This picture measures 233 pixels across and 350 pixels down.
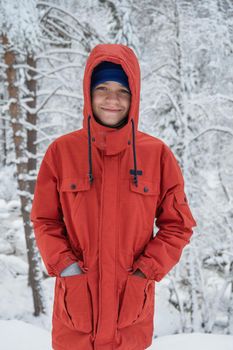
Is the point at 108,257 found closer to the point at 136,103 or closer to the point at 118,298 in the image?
the point at 118,298

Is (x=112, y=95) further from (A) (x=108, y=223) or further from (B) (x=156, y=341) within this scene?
(B) (x=156, y=341)

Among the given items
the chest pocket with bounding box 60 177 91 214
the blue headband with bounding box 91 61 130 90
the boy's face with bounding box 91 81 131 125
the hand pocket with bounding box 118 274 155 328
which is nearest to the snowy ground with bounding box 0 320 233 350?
the hand pocket with bounding box 118 274 155 328

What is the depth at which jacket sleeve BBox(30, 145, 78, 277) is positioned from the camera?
1.89 m

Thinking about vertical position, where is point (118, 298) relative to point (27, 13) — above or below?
below

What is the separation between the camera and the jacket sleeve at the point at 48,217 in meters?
1.89

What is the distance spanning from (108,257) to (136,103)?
0.96m

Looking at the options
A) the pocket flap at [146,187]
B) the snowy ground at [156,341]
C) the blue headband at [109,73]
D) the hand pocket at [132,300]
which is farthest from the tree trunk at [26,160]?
the hand pocket at [132,300]

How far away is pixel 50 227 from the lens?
6.42 feet

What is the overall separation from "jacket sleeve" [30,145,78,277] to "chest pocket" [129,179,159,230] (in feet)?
1.63

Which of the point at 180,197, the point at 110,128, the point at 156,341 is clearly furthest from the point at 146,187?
the point at 156,341

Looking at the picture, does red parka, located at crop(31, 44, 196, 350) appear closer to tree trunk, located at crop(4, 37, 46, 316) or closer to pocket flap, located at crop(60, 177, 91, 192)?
pocket flap, located at crop(60, 177, 91, 192)

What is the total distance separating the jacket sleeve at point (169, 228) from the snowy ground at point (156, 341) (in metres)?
2.09

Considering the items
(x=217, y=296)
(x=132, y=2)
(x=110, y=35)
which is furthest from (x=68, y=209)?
(x=217, y=296)

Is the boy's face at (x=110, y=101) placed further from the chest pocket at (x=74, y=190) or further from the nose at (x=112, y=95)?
the chest pocket at (x=74, y=190)
